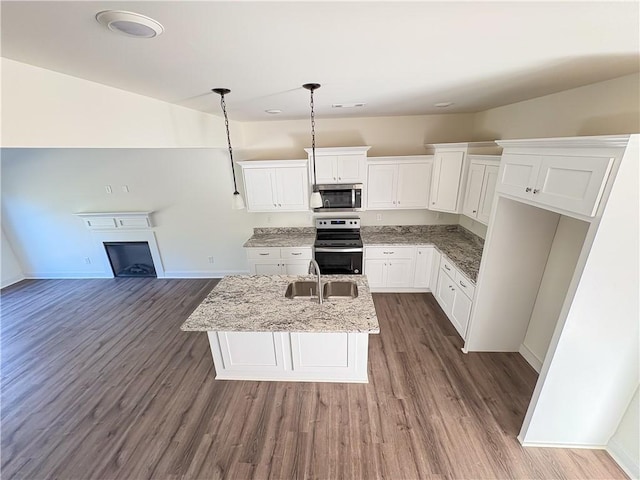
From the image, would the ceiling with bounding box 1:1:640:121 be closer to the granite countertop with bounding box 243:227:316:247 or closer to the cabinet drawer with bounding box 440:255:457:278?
the cabinet drawer with bounding box 440:255:457:278

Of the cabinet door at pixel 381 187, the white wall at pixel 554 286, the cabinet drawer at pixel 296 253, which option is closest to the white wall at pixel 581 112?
the white wall at pixel 554 286

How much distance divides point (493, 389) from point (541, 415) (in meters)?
0.56

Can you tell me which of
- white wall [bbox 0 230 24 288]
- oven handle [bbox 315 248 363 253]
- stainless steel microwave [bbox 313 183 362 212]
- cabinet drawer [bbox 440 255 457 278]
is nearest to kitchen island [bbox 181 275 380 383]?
Answer: oven handle [bbox 315 248 363 253]

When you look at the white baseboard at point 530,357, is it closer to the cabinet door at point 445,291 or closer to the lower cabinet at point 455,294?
the lower cabinet at point 455,294

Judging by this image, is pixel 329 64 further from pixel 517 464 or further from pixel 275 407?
pixel 517 464

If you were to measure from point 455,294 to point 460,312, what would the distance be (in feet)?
0.71

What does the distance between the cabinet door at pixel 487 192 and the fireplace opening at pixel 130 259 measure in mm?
5337

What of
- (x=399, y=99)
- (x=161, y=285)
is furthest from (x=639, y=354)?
(x=161, y=285)

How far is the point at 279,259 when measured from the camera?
3.89 m

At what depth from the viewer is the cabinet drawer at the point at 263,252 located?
3850 millimetres

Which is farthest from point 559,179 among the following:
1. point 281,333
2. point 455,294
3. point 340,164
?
point 340,164

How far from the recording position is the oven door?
371cm

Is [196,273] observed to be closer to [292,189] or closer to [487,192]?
[292,189]

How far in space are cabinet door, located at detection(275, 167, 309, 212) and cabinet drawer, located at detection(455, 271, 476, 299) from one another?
2264mm
